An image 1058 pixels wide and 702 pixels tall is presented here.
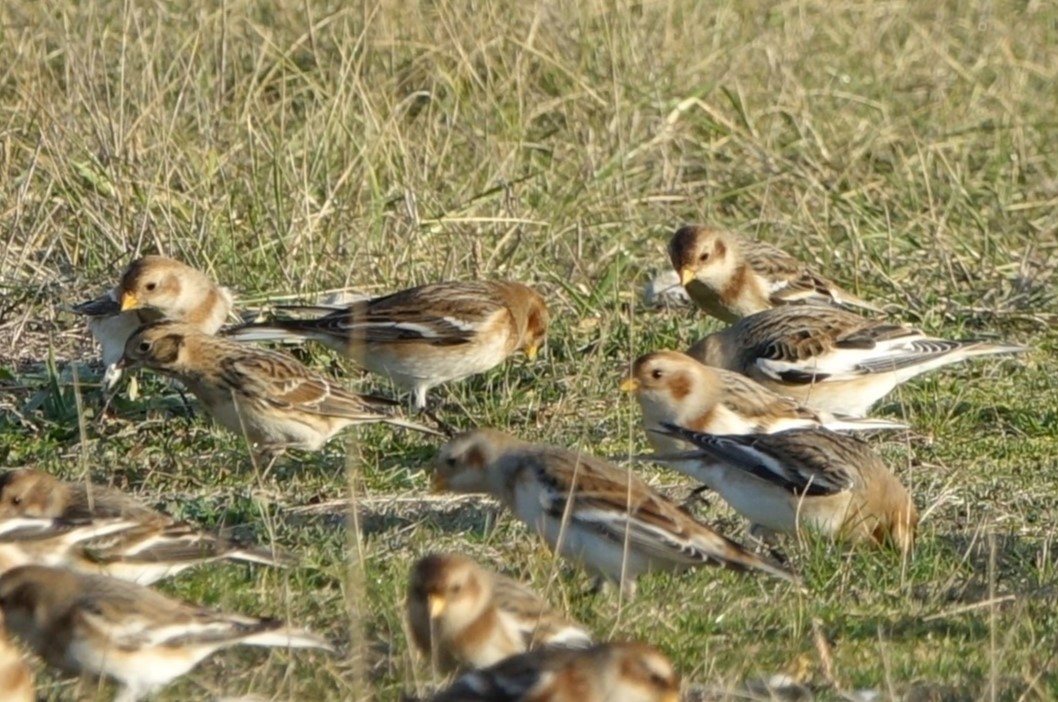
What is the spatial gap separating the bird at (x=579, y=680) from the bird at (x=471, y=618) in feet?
1.76

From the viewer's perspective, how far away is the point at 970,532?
700 centimetres

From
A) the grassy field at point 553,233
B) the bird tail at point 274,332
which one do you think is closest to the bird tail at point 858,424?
the grassy field at point 553,233

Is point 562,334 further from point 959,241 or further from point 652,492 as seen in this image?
point 652,492

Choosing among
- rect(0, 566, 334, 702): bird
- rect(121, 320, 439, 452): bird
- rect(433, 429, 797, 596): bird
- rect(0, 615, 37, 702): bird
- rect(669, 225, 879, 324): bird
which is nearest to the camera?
rect(0, 615, 37, 702): bird

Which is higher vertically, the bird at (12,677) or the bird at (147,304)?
the bird at (12,677)

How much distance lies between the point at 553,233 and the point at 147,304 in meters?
2.44

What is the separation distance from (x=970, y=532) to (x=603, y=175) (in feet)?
14.5

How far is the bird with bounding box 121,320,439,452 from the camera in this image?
315 inches

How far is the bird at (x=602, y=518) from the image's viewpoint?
6066 millimetres

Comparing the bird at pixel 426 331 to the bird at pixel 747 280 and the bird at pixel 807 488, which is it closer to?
the bird at pixel 747 280

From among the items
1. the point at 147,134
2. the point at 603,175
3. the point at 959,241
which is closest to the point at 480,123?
the point at 603,175

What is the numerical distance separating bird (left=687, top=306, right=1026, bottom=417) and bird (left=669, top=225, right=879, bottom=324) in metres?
0.95

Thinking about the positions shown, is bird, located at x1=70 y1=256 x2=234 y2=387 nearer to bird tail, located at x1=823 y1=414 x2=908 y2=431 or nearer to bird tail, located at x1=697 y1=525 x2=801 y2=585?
bird tail, located at x1=823 y1=414 x2=908 y2=431

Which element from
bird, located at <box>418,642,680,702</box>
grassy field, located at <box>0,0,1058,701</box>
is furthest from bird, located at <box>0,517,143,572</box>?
bird, located at <box>418,642,680,702</box>
